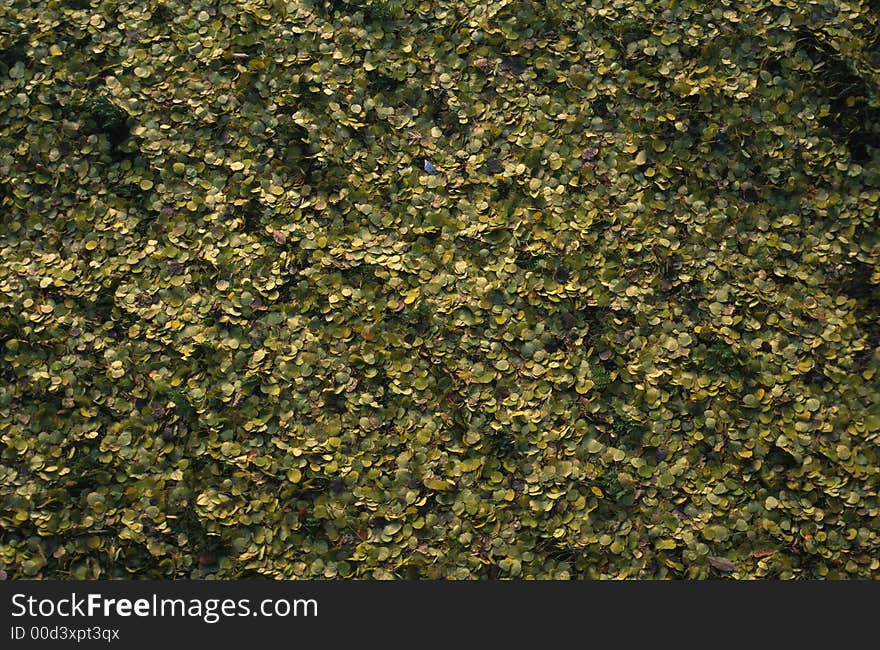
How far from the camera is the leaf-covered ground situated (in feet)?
7.46

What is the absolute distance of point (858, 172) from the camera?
2.53 meters

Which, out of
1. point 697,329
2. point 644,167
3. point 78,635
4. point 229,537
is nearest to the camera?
point 78,635

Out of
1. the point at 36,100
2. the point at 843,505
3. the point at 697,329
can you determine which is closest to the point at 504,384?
the point at 697,329

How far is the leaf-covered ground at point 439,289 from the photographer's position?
89.5 inches

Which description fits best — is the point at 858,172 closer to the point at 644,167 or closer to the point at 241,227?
the point at 644,167

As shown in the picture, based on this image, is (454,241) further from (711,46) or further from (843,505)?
(843,505)

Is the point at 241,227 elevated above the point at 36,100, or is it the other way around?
the point at 36,100

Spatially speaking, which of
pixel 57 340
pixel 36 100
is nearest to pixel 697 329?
pixel 57 340

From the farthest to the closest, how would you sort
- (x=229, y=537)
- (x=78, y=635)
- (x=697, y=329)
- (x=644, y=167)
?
(x=644, y=167), (x=697, y=329), (x=229, y=537), (x=78, y=635)

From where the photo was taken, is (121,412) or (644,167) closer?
(121,412)

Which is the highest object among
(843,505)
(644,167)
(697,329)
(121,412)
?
(644,167)

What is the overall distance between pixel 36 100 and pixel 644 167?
211cm

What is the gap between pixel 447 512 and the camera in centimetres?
229

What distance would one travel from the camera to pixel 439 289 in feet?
8.07
